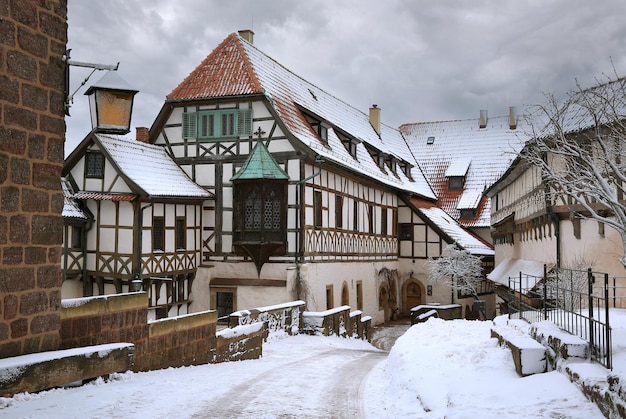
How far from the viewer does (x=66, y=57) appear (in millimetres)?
7809

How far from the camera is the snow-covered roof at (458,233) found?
34.6 metres

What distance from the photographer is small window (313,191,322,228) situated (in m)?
24.2

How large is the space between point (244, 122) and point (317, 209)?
14.1ft

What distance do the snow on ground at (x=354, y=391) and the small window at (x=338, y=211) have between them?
1419cm

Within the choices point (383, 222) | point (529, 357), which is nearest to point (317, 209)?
point (383, 222)

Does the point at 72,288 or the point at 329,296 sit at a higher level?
the point at 72,288

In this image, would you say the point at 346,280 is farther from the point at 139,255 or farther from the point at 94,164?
the point at 94,164

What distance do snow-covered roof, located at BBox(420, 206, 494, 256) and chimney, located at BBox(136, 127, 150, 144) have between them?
16.1 m

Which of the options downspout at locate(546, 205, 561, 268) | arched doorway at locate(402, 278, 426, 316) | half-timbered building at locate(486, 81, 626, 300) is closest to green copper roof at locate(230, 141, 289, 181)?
half-timbered building at locate(486, 81, 626, 300)

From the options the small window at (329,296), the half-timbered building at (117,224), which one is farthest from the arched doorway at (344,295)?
the half-timbered building at (117,224)

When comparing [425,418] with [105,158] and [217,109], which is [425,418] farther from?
[217,109]

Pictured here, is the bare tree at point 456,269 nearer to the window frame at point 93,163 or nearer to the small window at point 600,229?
the small window at point 600,229

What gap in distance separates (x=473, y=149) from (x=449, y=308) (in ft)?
55.0

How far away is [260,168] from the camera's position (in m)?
22.8
